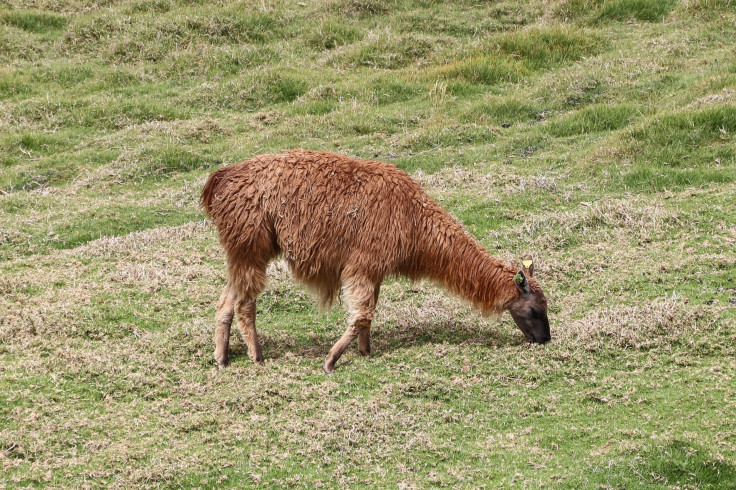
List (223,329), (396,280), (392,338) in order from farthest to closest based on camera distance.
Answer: (396,280), (392,338), (223,329)

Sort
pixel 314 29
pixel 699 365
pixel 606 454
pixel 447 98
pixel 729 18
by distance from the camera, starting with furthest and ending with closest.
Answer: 1. pixel 314 29
2. pixel 729 18
3. pixel 447 98
4. pixel 699 365
5. pixel 606 454

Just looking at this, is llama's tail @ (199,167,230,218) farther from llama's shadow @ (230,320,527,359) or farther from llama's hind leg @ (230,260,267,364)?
llama's shadow @ (230,320,527,359)

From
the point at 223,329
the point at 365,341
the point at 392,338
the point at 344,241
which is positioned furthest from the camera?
the point at 392,338

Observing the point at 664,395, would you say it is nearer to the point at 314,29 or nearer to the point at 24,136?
the point at 24,136

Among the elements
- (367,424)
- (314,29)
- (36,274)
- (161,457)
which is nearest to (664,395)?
(367,424)

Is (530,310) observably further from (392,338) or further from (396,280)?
(396,280)

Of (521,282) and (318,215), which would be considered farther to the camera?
(521,282)

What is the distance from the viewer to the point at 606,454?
262 inches

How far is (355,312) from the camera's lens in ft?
27.9

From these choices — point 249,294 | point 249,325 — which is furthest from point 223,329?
point 249,294

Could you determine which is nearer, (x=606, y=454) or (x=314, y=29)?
(x=606, y=454)

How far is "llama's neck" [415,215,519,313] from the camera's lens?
29.1 ft

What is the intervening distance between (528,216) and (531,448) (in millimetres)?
5347

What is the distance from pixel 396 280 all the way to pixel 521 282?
172 centimetres
